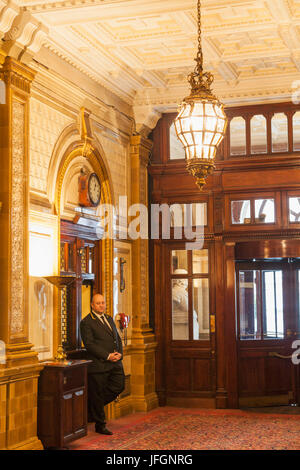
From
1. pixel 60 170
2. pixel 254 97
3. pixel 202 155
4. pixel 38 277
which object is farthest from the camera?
pixel 254 97

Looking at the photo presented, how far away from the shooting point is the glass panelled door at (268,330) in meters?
9.68

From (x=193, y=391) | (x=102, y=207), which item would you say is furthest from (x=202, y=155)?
(x=193, y=391)

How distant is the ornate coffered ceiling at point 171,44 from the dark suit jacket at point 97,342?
3.08 meters

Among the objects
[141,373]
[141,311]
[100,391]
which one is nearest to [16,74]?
[100,391]

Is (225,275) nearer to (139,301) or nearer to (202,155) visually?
(139,301)

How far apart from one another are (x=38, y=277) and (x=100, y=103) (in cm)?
280

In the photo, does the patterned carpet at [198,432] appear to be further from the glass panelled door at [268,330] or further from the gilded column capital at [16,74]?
the gilded column capital at [16,74]

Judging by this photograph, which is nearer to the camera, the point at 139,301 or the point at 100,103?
the point at 100,103

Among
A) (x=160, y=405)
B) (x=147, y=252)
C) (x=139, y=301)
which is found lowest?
(x=160, y=405)

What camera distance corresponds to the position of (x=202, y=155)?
223 inches

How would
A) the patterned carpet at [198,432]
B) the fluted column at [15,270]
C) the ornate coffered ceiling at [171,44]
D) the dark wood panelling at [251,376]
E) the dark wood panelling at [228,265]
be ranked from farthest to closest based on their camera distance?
the dark wood panelling at [251,376], the dark wood panelling at [228,265], the patterned carpet at [198,432], the ornate coffered ceiling at [171,44], the fluted column at [15,270]

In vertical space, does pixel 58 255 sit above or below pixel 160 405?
above

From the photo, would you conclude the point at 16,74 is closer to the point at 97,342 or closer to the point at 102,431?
the point at 97,342

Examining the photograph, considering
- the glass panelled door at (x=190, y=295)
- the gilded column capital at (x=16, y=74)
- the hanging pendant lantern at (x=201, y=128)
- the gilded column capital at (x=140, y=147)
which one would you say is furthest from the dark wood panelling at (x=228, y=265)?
the hanging pendant lantern at (x=201, y=128)
